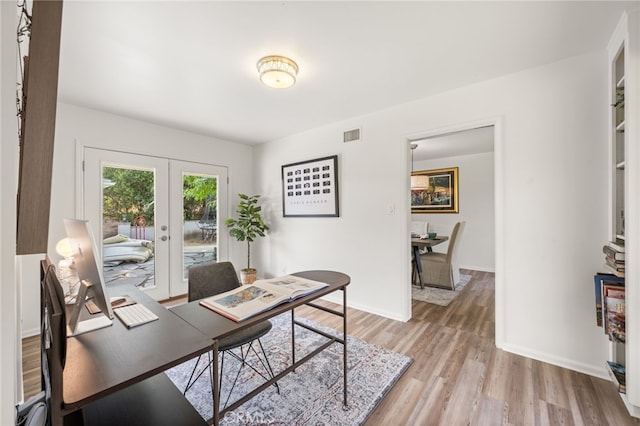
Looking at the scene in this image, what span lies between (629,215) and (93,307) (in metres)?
3.03

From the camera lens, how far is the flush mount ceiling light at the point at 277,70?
197cm

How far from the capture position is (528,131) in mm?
2193

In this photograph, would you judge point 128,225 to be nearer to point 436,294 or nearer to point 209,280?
point 209,280

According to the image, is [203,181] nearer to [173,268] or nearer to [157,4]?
[173,268]

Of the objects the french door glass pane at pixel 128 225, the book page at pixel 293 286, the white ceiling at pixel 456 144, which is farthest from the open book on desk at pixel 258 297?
the white ceiling at pixel 456 144

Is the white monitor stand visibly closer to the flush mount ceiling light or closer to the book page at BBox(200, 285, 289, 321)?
the book page at BBox(200, 285, 289, 321)

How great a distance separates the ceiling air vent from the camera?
3258 mm

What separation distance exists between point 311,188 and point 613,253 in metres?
2.91

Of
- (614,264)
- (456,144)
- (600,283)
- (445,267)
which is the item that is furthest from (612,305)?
(456,144)

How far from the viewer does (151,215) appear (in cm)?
346

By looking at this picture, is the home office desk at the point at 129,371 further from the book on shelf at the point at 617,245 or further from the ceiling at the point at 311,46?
the book on shelf at the point at 617,245

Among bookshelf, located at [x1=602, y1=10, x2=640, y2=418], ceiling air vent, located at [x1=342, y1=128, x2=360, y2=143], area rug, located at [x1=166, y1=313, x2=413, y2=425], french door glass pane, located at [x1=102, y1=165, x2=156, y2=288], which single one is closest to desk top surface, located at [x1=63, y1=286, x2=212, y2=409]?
area rug, located at [x1=166, y1=313, x2=413, y2=425]

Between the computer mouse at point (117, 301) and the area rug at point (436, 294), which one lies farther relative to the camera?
the area rug at point (436, 294)

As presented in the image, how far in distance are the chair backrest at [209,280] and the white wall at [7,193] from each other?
132cm
